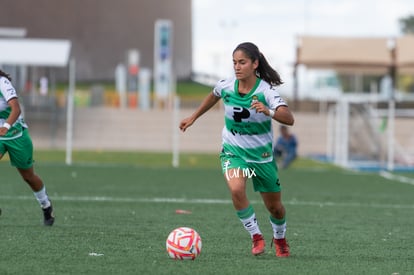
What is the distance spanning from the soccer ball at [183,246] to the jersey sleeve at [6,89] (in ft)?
10.1

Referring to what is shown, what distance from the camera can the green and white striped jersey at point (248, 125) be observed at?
30.7 feet

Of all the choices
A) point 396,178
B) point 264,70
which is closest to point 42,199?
point 264,70

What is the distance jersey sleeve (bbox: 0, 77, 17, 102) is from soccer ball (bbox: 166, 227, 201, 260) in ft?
10.1

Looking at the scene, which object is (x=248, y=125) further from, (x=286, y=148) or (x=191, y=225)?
(x=286, y=148)

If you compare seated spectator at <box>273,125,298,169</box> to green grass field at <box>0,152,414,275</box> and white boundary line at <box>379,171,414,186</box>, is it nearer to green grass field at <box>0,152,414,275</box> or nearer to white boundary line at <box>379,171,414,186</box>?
white boundary line at <box>379,171,414,186</box>

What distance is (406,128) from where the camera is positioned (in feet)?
123

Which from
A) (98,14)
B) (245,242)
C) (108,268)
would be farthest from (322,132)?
(98,14)

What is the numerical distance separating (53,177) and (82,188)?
288cm

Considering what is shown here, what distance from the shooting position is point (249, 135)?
30.9 ft

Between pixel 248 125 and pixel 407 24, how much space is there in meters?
79.8

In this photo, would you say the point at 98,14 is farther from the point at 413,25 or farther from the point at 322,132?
the point at 322,132

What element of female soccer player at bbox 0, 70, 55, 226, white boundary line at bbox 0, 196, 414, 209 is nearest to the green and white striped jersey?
female soccer player at bbox 0, 70, 55, 226

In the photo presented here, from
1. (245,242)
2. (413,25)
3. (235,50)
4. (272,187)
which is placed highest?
(235,50)

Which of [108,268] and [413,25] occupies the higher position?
[108,268]
